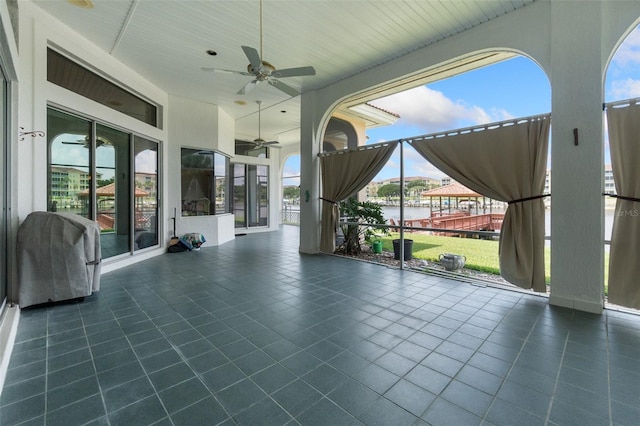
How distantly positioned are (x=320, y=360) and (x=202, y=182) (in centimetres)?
619

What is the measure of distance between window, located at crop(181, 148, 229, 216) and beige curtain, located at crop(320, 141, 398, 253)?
3005 millimetres

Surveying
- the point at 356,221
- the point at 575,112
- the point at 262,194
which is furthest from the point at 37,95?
the point at 262,194

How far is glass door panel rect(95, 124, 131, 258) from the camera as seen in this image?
15.1 feet

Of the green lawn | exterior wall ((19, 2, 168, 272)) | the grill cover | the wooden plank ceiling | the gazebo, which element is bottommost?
the green lawn

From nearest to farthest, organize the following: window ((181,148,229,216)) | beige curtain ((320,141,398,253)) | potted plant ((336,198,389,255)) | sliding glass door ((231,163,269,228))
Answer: beige curtain ((320,141,398,253))
potted plant ((336,198,389,255))
window ((181,148,229,216))
sliding glass door ((231,163,269,228))

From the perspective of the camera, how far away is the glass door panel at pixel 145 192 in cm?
557

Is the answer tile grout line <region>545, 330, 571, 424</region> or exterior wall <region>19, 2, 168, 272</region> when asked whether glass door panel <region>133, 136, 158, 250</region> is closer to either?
exterior wall <region>19, 2, 168, 272</region>

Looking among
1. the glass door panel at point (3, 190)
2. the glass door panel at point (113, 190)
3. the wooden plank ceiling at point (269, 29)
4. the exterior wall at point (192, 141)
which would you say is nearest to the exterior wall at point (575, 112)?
the wooden plank ceiling at point (269, 29)

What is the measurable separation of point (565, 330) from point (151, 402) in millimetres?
3368

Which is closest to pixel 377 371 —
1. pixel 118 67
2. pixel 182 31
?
pixel 182 31

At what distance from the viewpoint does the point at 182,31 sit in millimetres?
4004

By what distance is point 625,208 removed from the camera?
2928mm

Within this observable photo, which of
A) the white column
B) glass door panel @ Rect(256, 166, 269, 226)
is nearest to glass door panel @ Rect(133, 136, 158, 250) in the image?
the white column

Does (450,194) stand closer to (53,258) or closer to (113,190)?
(53,258)
